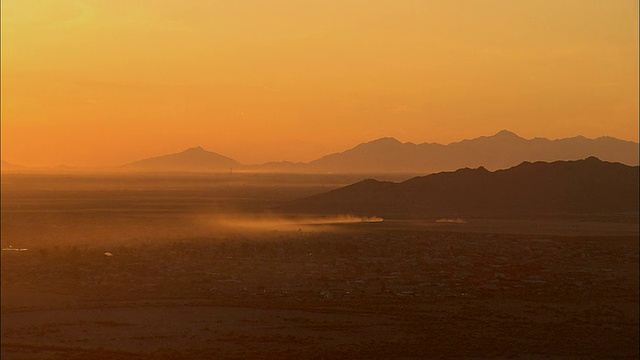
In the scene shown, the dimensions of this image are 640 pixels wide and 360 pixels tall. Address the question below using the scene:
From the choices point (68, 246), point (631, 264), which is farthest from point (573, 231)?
point (68, 246)

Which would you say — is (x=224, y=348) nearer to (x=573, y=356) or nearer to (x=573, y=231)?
(x=573, y=356)

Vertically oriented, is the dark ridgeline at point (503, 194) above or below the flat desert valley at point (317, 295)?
above

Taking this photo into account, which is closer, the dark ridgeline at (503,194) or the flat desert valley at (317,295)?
the flat desert valley at (317,295)

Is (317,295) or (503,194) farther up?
(503,194)

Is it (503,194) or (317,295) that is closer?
(317,295)
